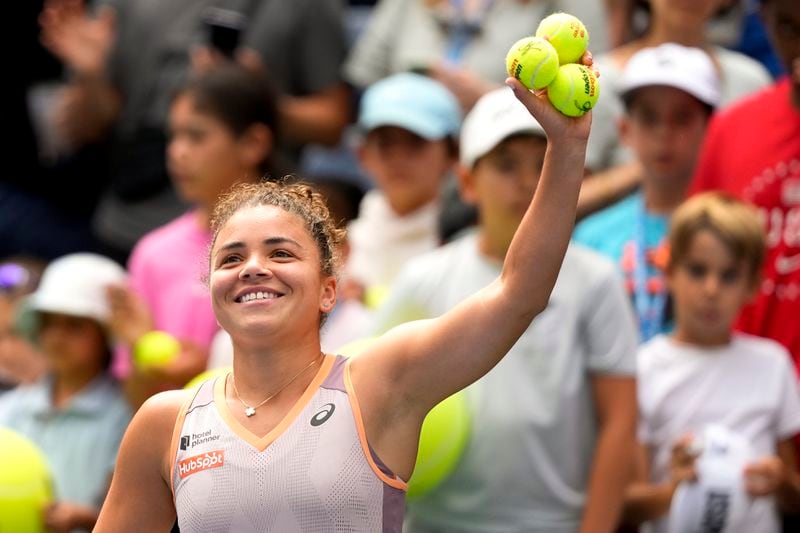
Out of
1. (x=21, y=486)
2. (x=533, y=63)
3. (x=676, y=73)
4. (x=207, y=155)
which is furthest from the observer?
(x=207, y=155)

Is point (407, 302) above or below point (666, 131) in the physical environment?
below

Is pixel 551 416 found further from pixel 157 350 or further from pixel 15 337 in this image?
pixel 15 337

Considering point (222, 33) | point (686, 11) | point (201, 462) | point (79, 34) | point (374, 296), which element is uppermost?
point (79, 34)

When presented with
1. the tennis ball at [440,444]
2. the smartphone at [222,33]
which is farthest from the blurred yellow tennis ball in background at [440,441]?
the smartphone at [222,33]

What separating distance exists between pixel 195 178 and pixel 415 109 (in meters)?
0.86

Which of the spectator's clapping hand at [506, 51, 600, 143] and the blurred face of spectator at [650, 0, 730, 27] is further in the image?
the blurred face of spectator at [650, 0, 730, 27]

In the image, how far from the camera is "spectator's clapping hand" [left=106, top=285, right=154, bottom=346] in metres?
5.79

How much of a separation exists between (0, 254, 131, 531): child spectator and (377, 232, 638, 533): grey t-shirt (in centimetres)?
159

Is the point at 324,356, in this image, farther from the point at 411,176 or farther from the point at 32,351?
the point at 32,351

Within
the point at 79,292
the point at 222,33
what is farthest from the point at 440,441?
the point at 222,33

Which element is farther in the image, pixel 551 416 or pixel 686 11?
pixel 686 11

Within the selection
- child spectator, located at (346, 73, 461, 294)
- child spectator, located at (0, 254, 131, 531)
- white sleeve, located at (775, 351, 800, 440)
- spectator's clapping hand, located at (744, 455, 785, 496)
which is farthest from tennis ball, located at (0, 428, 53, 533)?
white sleeve, located at (775, 351, 800, 440)

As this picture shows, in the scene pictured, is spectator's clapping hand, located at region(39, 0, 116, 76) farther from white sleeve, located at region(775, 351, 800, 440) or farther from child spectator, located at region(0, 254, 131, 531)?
white sleeve, located at region(775, 351, 800, 440)

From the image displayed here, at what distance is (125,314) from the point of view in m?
5.82
